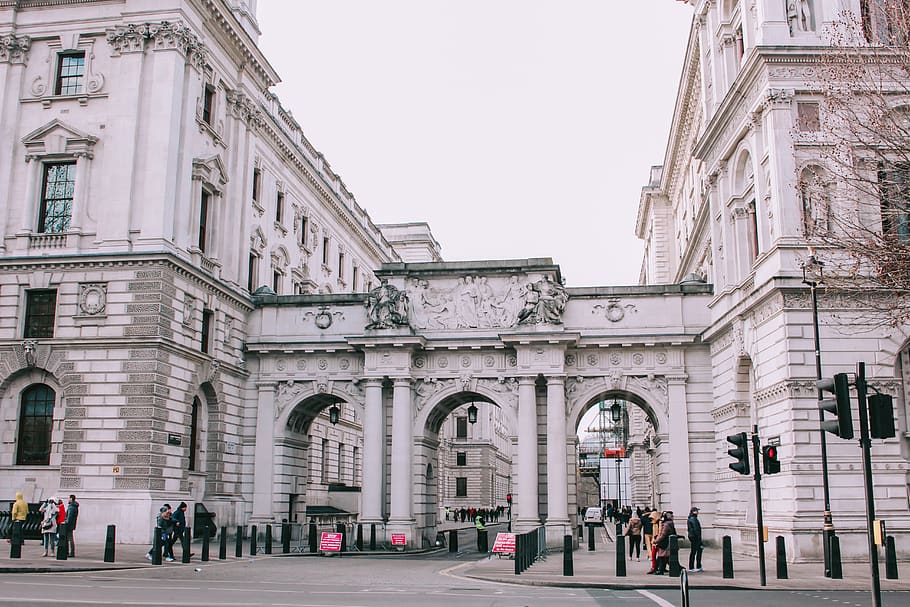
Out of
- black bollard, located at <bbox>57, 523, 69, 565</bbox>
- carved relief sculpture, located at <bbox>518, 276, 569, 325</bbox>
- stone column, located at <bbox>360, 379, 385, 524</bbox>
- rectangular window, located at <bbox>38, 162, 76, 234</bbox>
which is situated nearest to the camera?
black bollard, located at <bbox>57, 523, 69, 565</bbox>

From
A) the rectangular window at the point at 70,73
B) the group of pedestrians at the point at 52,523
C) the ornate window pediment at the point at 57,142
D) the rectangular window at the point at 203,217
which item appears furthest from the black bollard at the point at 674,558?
the rectangular window at the point at 70,73

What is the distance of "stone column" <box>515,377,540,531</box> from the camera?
1515 inches

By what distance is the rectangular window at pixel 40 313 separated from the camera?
34.9 m

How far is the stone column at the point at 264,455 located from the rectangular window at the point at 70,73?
14.4 meters

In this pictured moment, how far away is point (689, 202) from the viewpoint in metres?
56.7

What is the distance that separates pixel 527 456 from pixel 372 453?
6.44 metres

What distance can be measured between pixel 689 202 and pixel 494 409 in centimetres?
5607

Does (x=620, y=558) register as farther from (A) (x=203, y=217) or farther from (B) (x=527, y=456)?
(A) (x=203, y=217)

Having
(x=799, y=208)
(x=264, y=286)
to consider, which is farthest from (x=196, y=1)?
(x=799, y=208)

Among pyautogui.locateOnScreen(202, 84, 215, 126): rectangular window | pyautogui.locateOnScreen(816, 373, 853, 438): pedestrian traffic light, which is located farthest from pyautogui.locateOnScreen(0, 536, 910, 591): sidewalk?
pyautogui.locateOnScreen(202, 84, 215, 126): rectangular window

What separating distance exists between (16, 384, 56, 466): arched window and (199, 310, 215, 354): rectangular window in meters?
6.06

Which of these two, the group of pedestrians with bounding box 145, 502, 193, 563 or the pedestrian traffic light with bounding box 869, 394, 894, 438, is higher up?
the pedestrian traffic light with bounding box 869, 394, 894, 438

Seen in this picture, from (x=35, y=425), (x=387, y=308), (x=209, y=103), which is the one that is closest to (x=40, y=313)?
(x=35, y=425)

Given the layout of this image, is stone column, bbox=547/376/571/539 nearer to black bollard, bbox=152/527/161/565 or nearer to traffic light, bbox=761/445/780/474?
black bollard, bbox=152/527/161/565
